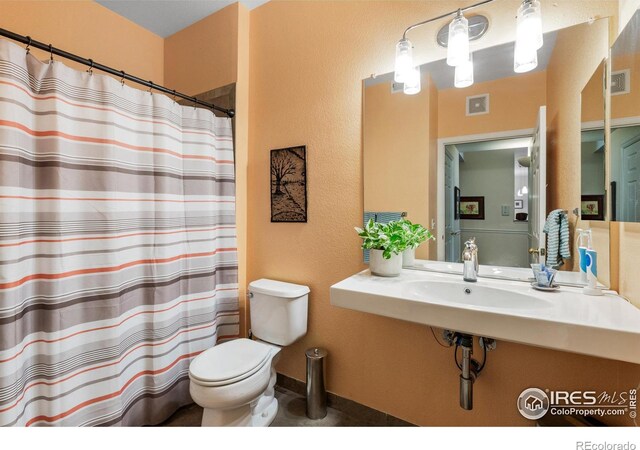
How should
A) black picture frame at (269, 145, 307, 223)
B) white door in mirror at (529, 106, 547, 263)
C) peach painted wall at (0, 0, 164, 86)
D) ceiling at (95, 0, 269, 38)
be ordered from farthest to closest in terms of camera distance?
ceiling at (95, 0, 269, 38) → black picture frame at (269, 145, 307, 223) → peach painted wall at (0, 0, 164, 86) → white door in mirror at (529, 106, 547, 263)

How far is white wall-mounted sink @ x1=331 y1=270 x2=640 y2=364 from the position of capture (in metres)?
0.84

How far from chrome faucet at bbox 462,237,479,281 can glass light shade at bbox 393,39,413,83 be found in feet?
2.96

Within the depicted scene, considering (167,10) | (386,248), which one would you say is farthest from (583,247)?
(167,10)

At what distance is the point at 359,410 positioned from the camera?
168 centimetres

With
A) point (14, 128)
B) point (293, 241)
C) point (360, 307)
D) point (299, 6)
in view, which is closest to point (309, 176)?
point (293, 241)

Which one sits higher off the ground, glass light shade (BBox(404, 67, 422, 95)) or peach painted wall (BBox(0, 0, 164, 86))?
peach painted wall (BBox(0, 0, 164, 86))

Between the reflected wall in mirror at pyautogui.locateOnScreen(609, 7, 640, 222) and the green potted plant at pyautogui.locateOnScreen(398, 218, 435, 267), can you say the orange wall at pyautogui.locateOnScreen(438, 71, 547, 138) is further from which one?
the green potted plant at pyautogui.locateOnScreen(398, 218, 435, 267)

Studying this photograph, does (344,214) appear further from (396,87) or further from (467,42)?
(467,42)

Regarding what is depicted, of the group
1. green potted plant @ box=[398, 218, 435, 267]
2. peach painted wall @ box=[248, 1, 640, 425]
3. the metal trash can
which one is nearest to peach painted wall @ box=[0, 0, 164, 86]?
peach painted wall @ box=[248, 1, 640, 425]

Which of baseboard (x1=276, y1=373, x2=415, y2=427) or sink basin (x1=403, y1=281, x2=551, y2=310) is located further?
baseboard (x1=276, y1=373, x2=415, y2=427)

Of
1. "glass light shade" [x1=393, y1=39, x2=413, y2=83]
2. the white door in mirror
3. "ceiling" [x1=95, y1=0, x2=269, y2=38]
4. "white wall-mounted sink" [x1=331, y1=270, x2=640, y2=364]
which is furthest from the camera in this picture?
"ceiling" [x1=95, y1=0, x2=269, y2=38]

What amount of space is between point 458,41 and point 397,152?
0.54 m

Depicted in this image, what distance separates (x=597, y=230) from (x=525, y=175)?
1.13 ft

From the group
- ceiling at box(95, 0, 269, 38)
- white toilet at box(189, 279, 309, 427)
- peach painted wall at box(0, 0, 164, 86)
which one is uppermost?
ceiling at box(95, 0, 269, 38)
